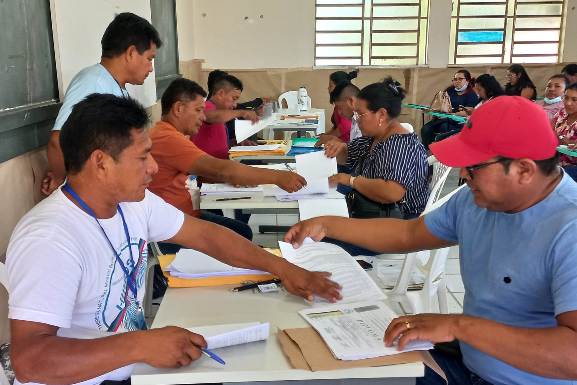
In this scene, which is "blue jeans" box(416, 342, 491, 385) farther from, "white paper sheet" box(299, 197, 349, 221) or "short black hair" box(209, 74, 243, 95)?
"short black hair" box(209, 74, 243, 95)

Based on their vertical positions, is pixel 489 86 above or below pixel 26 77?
below

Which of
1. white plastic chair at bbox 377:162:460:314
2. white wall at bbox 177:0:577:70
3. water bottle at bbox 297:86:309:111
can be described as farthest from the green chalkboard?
white wall at bbox 177:0:577:70

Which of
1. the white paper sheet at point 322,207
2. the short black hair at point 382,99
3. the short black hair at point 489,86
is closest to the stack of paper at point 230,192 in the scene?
the white paper sheet at point 322,207

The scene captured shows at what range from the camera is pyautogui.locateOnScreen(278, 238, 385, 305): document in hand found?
1.46 m

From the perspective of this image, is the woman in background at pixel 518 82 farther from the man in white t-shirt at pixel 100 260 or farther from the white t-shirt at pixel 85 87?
the man in white t-shirt at pixel 100 260

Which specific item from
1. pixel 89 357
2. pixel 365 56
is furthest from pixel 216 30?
pixel 89 357

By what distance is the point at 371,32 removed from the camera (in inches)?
351

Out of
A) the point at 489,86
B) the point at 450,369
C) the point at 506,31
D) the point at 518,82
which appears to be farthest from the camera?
the point at 506,31

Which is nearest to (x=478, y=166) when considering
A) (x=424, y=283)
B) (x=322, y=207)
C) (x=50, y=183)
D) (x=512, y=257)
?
(x=512, y=257)

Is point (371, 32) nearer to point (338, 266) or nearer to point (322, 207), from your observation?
point (322, 207)

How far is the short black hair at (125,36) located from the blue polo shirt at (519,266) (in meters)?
1.82

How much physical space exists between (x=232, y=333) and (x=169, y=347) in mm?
134

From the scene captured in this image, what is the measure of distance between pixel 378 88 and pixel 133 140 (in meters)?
1.77

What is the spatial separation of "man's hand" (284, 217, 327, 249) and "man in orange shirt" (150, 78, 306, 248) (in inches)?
33.9
